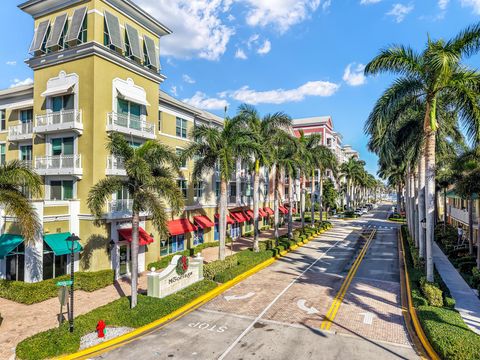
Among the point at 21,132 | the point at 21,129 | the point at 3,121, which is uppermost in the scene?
the point at 3,121

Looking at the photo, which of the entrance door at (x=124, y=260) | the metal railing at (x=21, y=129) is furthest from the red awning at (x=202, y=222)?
the metal railing at (x=21, y=129)

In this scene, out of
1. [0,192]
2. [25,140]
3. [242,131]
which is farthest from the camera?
[25,140]

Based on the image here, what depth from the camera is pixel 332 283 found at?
859 inches

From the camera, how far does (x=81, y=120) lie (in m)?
21.8

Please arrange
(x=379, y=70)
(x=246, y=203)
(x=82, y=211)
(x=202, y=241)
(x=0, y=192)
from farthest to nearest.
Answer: (x=246, y=203), (x=202, y=241), (x=82, y=211), (x=379, y=70), (x=0, y=192)

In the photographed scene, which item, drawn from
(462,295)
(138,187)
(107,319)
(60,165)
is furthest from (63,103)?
(462,295)

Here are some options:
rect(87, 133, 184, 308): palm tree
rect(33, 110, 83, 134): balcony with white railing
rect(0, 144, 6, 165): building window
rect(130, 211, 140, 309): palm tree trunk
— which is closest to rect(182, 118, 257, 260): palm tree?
rect(87, 133, 184, 308): palm tree

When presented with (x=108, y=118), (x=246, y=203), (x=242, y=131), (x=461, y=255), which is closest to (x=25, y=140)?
(x=108, y=118)

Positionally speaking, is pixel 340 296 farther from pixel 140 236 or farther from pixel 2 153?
pixel 2 153

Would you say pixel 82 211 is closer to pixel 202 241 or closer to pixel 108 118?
pixel 108 118

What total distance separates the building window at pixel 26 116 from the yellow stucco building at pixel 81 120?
0.29ft

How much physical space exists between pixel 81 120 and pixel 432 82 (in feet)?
71.7

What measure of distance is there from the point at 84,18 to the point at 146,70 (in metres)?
5.34

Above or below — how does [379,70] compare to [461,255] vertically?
above
